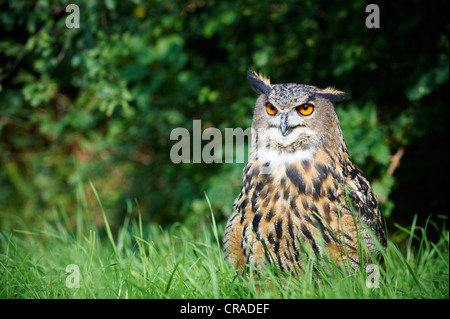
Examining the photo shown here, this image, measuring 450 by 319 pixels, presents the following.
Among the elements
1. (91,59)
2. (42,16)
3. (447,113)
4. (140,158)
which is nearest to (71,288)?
(91,59)

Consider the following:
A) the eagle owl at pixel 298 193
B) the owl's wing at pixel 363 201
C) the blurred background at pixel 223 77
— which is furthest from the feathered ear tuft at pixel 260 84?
the blurred background at pixel 223 77

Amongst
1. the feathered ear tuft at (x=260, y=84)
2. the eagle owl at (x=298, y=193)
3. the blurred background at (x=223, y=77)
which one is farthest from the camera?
the blurred background at (x=223, y=77)

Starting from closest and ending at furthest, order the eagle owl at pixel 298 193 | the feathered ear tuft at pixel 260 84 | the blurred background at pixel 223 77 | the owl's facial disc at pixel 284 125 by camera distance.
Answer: the eagle owl at pixel 298 193, the owl's facial disc at pixel 284 125, the feathered ear tuft at pixel 260 84, the blurred background at pixel 223 77

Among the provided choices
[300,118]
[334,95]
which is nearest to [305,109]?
[300,118]

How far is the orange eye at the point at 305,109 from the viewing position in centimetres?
213

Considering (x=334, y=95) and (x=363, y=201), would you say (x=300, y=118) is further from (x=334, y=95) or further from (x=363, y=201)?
(x=363, y=201)

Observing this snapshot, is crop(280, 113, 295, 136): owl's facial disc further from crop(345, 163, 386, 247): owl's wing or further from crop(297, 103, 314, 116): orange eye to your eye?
crop(345, 163, 386, 247): owl's wing

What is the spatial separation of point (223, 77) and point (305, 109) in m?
1.87

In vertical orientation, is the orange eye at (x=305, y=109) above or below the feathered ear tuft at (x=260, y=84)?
below

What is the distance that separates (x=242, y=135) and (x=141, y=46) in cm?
145

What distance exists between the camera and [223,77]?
390 cm

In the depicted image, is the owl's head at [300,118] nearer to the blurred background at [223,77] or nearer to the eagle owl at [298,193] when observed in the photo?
the eagle owl at [298,193]

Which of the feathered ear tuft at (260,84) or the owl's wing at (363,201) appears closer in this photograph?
the owl's wing at (363,201)

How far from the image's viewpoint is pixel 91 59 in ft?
9.43
